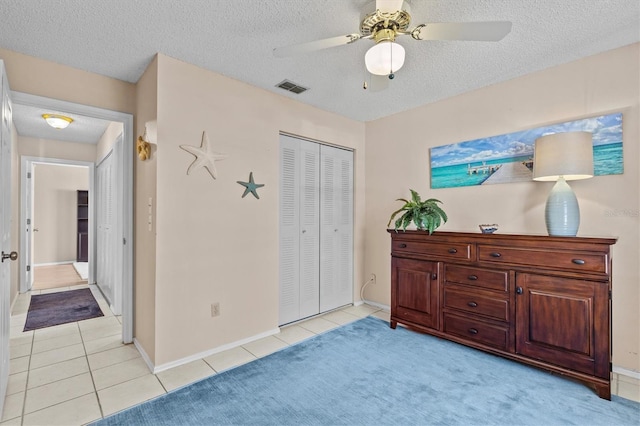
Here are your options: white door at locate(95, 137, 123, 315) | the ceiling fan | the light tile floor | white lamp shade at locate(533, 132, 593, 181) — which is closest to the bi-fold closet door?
the light tile floor

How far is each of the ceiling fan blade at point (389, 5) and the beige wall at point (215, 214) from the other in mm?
1644

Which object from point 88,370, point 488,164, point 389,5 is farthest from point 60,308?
point 488,164

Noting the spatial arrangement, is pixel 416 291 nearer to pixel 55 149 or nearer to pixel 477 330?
pixel 477 330

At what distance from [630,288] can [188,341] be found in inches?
135

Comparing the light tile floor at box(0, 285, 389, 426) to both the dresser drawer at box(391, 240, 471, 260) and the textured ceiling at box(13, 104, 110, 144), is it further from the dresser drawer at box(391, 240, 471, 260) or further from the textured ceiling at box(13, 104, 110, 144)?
the textured ceiling at box(13, 104, 110, 144)

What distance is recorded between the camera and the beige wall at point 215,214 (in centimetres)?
240

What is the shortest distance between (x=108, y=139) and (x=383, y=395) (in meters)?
4.62

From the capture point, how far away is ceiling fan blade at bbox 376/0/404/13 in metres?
1.54

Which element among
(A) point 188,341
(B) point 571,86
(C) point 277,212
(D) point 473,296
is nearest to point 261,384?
(A) point 188,341

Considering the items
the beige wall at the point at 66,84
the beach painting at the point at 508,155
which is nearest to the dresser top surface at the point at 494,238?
the beach painting at the point at 508,155

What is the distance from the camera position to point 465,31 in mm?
1515

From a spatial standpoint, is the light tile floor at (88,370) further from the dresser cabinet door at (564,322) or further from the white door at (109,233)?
the dresser cabinet door at (564,322)

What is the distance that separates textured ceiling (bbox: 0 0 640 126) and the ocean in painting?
75 cm

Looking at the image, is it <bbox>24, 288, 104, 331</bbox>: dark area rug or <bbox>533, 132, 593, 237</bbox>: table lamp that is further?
<bbox>24, 288, 104, 331</bbox>: dark area rug
